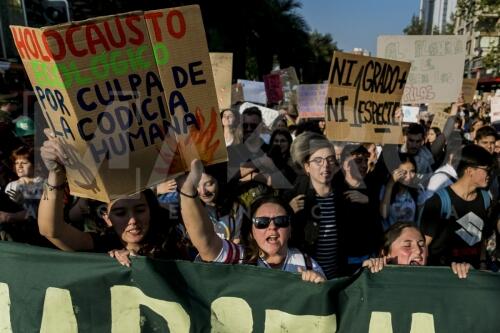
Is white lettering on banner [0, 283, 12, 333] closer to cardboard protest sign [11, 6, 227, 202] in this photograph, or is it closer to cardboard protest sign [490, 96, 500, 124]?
cardboard protest sign [11, 6, 227, 202]

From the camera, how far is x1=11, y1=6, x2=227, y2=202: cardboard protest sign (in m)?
2.23

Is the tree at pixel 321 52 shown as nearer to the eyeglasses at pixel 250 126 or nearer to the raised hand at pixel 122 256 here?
the eyeglasses at pixel 250 126

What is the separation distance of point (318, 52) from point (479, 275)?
205ft

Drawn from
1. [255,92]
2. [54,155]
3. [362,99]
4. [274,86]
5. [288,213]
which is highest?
[362,99]

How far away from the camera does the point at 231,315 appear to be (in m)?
2.36

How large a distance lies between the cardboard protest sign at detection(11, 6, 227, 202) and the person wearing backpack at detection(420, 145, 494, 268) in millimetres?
1534

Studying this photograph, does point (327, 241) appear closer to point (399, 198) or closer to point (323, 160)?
point (323, 160)

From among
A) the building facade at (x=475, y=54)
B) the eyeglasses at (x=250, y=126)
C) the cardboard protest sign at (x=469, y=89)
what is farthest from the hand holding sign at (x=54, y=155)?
the building facade at (x=475, y=54)

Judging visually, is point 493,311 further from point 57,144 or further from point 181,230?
point 57,144

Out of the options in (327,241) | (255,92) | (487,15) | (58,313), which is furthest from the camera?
(487,15)

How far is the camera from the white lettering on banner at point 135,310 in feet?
7.79

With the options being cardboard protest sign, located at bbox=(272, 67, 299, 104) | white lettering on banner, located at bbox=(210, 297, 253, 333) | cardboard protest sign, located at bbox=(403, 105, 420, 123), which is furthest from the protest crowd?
cardboard protest sign, located at bbox=(272, 67, 299, 104)

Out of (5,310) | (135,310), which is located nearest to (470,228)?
(135,310)

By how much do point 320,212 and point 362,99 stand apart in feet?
4.53
